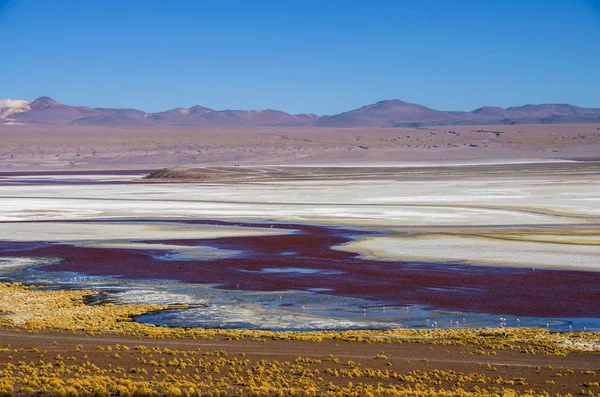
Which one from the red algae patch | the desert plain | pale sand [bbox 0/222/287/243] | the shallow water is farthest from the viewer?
pale sand [bbox 0/222/287/243]

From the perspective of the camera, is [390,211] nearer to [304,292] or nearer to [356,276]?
[356,276]

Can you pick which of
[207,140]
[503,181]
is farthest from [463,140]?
[503,181]

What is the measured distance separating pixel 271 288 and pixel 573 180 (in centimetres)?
5044

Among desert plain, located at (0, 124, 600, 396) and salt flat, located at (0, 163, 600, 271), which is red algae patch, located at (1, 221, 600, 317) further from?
salt flat, located at (0, 163, 600, 271)

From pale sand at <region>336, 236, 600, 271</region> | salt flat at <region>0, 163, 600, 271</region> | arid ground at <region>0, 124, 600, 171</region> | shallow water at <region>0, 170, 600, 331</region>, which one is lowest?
shallow water at <region>0, 170, 600, 331</region>

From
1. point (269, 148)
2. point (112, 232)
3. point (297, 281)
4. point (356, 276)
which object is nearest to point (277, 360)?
point (297, 281)

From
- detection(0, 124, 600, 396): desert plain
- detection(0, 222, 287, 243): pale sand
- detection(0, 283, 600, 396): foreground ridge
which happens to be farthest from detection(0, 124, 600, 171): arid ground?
detection(0, 283, 600, 396): foreground ridge

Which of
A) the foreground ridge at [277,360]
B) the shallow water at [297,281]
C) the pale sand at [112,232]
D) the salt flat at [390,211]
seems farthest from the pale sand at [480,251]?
the foreground ridge at [277,360]

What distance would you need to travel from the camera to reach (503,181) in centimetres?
7088

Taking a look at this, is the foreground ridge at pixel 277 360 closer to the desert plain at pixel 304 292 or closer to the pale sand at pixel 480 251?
the desert plain at pixel 304 292

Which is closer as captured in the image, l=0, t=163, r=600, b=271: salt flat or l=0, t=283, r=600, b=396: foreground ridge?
l=0, t=283, r=600, b=396: foreground ridge

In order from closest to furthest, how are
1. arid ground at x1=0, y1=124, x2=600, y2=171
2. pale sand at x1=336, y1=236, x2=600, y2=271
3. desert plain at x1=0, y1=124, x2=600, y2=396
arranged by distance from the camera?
desert plain at x1=0, y1=124, x2=600, y2=396 → pale sand at x1=336, y1=236, x2=600, y2=271 → arid ground at x1=0, y1=124, x2=600, y2=171

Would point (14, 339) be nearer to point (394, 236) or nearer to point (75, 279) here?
point (75, 279)

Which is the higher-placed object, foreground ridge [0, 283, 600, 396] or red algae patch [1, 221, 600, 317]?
foreground ridge [0, 283, 600, 396]
